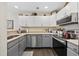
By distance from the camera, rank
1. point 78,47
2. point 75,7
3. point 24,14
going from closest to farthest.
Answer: point 78,47 < point 75,7 < point 24,14

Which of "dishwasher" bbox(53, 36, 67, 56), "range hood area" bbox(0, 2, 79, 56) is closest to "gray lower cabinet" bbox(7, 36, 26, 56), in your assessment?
"range hood area" bbox(0, 2, 79, 56)

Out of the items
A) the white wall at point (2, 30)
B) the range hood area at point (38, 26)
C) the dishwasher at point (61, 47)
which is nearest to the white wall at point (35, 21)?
the range hood area at point (38, 26)

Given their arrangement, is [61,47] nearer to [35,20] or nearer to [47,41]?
[47,41]

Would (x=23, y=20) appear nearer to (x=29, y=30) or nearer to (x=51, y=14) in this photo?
(x=29, y=30)

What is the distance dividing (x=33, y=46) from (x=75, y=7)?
11.8 feet

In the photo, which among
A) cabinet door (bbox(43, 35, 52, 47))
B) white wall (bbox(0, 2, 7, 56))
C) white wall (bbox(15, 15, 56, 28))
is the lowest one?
cabinet door (bbox(43, 35, 52, 47))

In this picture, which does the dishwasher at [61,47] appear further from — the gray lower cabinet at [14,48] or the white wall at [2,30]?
the white wall at [2,30]

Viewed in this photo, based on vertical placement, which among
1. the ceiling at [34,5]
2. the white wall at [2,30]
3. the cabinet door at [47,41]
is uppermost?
the ceiling at [34,5]

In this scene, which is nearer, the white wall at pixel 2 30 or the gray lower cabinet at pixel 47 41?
the white wall at pixel 2 30

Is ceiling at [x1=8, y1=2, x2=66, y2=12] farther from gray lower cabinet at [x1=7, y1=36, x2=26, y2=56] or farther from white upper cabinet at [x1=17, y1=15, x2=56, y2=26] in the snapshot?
gray lower cabinet at [x1=7, y1=36, x2=26, y2=56]

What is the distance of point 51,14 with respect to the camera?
760cm

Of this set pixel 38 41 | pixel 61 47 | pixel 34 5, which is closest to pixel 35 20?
pixel 38 41

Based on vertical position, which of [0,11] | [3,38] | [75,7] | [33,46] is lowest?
[33,46]

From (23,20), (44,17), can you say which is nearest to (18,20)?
(23,20)
